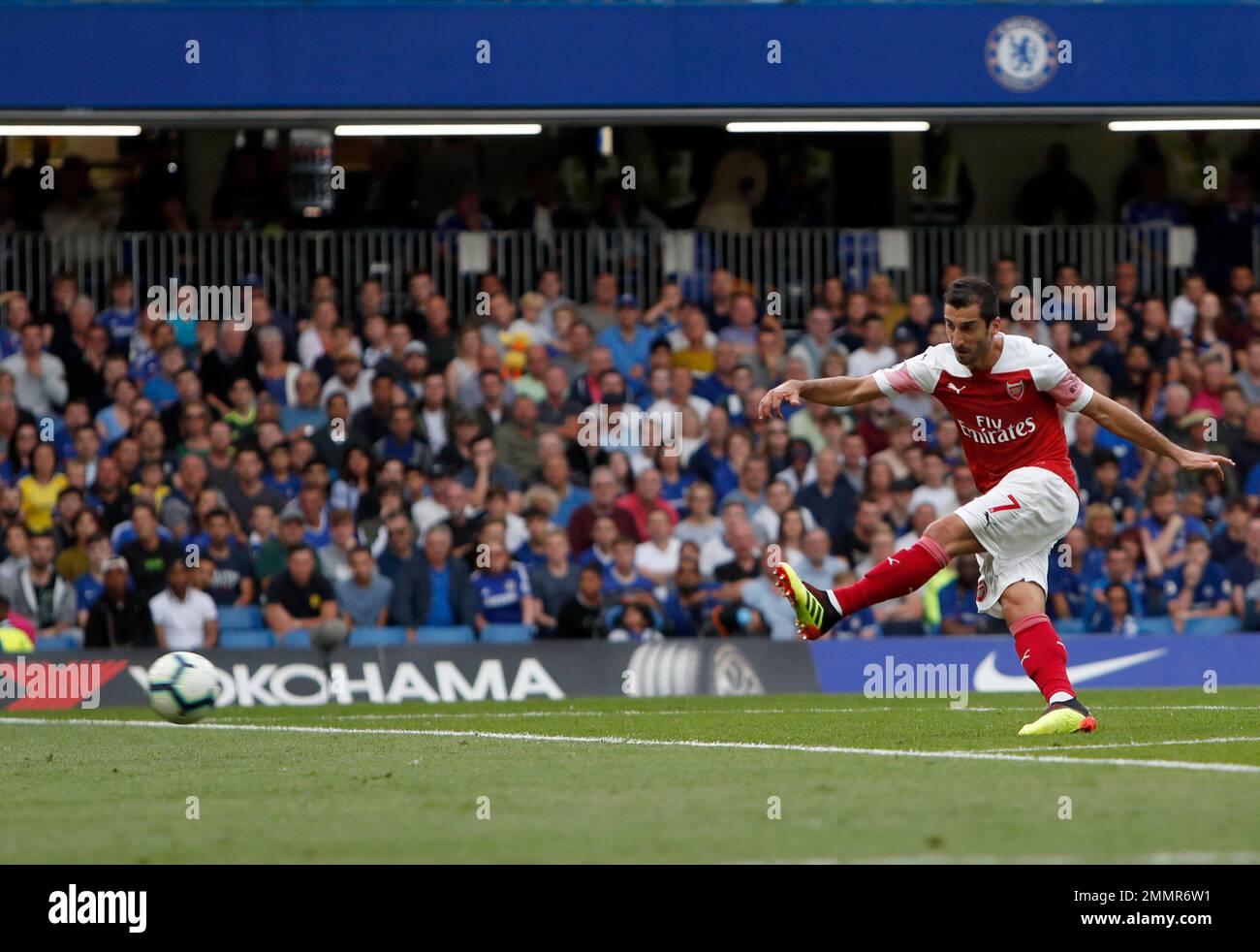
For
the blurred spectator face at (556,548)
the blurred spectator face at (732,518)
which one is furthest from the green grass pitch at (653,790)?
the blurred spectator face at (732,518)

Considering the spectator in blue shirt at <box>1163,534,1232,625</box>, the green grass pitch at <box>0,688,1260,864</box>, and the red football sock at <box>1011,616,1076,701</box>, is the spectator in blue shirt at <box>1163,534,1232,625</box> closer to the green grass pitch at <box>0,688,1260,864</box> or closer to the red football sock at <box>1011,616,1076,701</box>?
the green grass pitch at <box>0,688,1260,864</box>

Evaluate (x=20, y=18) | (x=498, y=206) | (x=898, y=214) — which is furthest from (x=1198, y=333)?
(x=20, y=18)

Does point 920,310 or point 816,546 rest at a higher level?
point 920,310

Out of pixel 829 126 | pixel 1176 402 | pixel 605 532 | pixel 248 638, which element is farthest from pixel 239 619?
pixel 1176 402

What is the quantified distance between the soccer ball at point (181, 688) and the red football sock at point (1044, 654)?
423 cm

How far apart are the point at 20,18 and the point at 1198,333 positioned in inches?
435

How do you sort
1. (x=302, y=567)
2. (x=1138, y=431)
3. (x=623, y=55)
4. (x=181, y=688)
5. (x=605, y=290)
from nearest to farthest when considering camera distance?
(x=1138, y=431), (x=181, y=688), (x=302, y=567), (x=623, y=55), (x=605, y=290)

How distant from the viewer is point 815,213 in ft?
67.6

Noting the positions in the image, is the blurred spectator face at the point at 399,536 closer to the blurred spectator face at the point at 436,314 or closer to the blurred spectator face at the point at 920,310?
the blurred spectator face at the point at 436,314

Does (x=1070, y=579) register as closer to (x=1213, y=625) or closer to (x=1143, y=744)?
Result: (x=1213, y=625)

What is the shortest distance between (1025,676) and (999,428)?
18.8ft

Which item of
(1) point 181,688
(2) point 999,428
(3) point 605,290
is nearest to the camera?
(2) point 999,428

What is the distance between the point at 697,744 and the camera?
9.94 metres

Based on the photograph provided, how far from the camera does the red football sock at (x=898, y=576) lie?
9.66 meters
